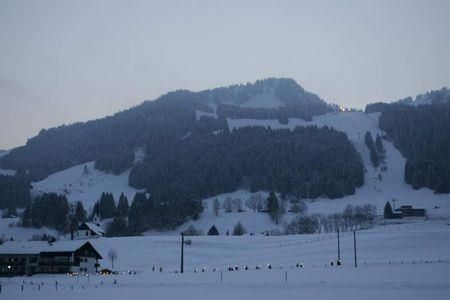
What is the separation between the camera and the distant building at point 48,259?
86875 millimetres

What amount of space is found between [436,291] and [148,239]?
7918cm

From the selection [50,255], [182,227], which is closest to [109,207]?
[182,227]

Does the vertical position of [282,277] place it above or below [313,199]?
below

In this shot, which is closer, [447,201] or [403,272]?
[403,272]

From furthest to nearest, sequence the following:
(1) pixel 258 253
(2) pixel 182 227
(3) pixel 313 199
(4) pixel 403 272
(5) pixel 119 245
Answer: (3) pixel 313 199
(2) pixel 182 227
(5) pixel 119 245
(1) pixel 258 253
(4) pixel 403 272

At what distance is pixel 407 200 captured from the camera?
578 ft

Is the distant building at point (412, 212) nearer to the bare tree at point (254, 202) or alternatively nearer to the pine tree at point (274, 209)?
the pine tree at point (274, 209)

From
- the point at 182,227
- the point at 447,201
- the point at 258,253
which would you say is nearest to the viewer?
the point at 258,253

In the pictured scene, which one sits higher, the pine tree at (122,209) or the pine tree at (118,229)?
the pine tree at (122,209)

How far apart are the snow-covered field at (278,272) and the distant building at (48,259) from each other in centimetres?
556

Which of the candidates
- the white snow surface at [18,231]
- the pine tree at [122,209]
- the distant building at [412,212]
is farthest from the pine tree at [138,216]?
the distant building at [412,212]

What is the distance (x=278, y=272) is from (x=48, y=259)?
4252 centimetres

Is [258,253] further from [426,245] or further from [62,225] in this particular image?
[62,225]

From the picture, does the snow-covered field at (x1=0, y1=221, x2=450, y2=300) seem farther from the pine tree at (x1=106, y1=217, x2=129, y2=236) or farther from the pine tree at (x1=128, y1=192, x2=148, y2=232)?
the pine tree at (x1=128, y1=192, x2=148, y2=232)
